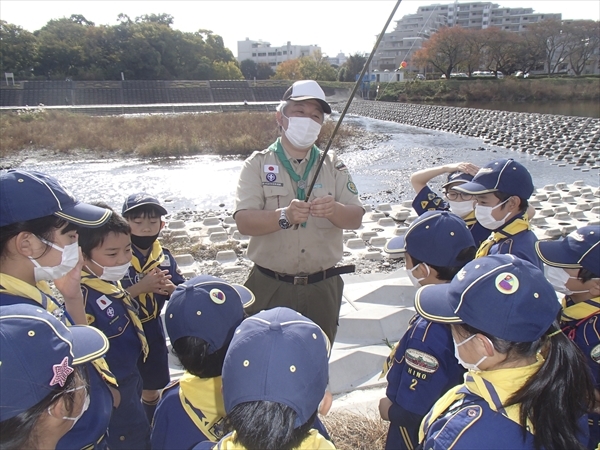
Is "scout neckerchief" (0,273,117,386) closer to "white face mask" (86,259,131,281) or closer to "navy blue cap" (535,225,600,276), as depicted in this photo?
"white face mask" (86,259,131,281)

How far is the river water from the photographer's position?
408 inches

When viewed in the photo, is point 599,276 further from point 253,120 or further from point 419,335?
point 253,120

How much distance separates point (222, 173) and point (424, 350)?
11.9m

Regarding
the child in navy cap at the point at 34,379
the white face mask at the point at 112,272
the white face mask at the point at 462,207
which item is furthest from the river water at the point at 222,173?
the child in navy cap at the point at 34,379

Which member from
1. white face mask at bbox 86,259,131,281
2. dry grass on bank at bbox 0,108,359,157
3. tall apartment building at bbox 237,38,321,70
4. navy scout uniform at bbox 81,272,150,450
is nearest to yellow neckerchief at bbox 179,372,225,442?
navy scout uniform at bbox 81,272,150,450

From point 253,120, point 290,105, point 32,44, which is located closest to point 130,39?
point 32,44

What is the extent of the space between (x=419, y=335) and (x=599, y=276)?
1016 millimetres

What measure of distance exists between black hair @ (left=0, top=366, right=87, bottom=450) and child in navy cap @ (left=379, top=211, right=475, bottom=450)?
1.16m

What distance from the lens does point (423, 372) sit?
166 cm

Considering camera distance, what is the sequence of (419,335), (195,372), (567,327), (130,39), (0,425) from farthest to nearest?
(130,39)
(567,327)
(419,335)
(195,372)
(0,425)

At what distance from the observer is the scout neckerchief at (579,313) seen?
2.02 metres

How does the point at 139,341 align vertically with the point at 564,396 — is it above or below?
below

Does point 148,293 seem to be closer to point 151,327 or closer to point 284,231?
point 151,327

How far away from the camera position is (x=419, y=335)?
171 cm
